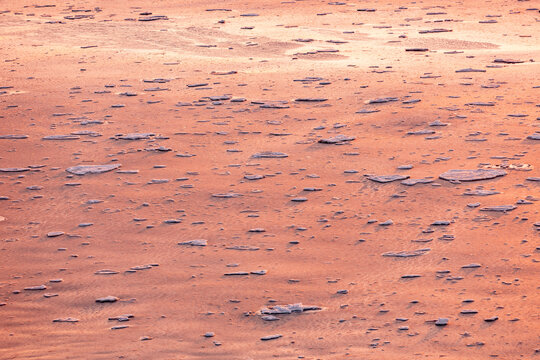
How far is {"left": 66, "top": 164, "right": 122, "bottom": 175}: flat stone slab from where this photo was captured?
7652mm

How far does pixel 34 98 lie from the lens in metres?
9.90

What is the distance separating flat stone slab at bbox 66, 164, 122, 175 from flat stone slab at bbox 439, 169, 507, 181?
3016mm

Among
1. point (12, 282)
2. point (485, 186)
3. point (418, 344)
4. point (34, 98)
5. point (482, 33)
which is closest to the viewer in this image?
point (418, 344)

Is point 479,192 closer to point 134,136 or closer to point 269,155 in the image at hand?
point 269,155

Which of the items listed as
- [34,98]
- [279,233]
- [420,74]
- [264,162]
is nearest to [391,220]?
[279,233]

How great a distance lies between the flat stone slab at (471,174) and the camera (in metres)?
7.06

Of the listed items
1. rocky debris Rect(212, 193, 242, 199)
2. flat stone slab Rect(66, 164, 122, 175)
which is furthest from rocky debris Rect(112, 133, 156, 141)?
rocky debris Rect(212, 193, 242, 199)

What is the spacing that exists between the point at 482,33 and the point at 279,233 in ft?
24.9

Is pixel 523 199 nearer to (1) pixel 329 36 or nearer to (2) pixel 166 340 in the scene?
(2) pixel 166 340

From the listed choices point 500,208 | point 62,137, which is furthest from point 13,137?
point 500,208

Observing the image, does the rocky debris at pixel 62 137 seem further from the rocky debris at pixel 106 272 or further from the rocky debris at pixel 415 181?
the rocky debris at pixel 415 181

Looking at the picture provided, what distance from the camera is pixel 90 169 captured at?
7.70m

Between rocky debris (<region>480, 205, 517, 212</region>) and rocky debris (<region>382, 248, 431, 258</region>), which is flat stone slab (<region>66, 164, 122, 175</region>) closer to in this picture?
rocky debris (<region>382, 248, 431, 258</region>)

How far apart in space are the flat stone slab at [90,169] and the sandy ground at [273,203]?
0.15 feet
